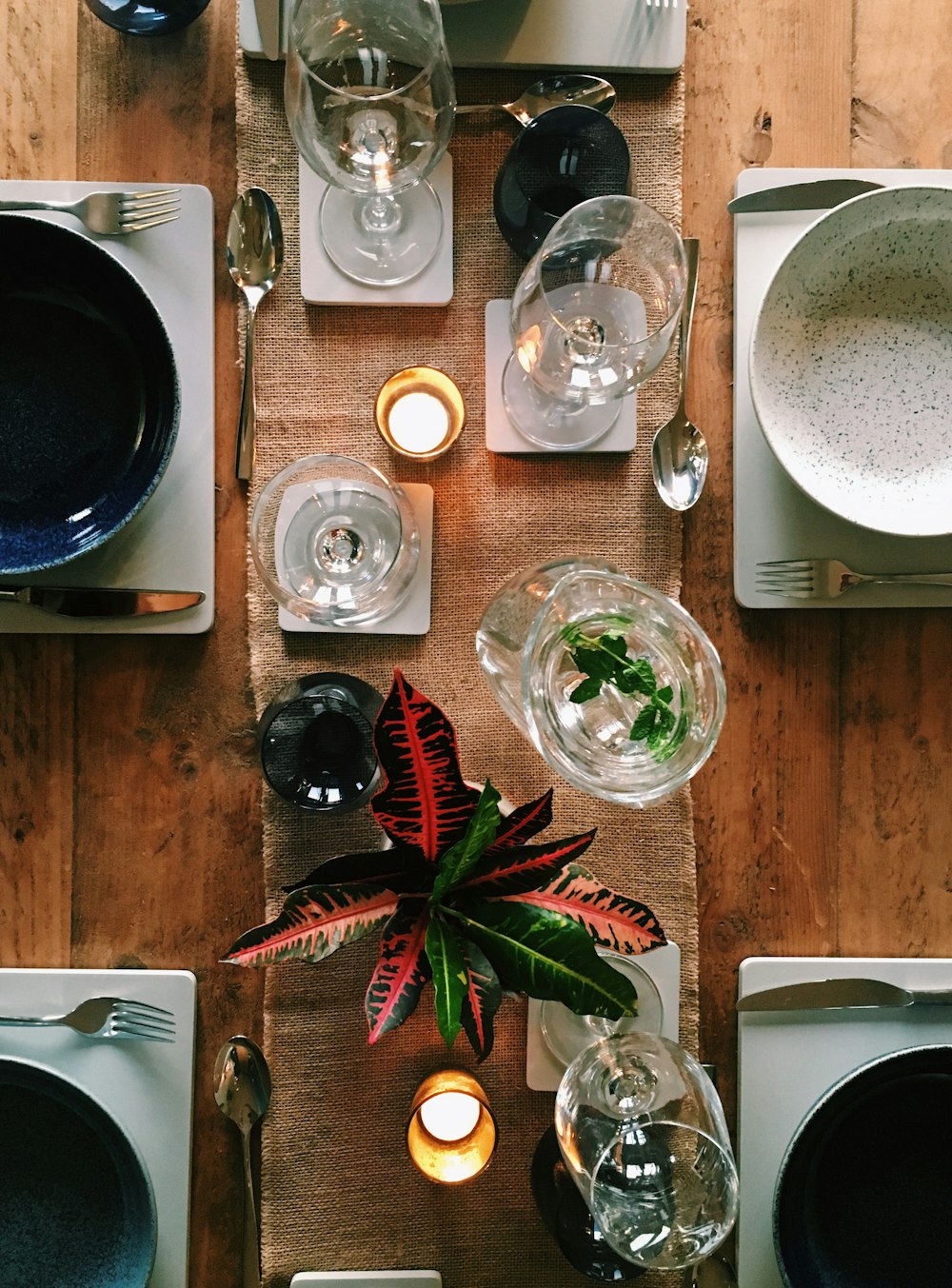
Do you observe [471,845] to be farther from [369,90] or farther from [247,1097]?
[369,90]

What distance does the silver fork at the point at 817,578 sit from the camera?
0.94 m

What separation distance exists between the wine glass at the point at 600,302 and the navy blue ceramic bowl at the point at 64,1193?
0.71 metres

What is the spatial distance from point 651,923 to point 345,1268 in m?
0.46

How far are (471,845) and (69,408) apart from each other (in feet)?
1.69

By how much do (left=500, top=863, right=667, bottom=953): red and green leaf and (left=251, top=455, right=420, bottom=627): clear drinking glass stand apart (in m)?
0.28

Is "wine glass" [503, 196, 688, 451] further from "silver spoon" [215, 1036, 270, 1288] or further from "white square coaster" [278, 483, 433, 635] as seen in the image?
"silver spoon" [215, 1036, 270, 1288]

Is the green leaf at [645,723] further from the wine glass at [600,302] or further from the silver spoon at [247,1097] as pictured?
the silver spoon at [247,1097]

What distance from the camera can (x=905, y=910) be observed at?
0.98 metres

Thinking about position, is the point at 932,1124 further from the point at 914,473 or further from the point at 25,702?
the point at 25,702

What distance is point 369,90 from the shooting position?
2.60 ft

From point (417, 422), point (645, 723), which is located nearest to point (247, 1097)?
point (645, 723)

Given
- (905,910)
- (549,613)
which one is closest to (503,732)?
(549,613)

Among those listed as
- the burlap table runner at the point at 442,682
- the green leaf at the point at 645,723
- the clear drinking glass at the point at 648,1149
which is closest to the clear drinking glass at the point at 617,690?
the green leaf at the point at 645,723

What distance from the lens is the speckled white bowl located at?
908 millimetres
